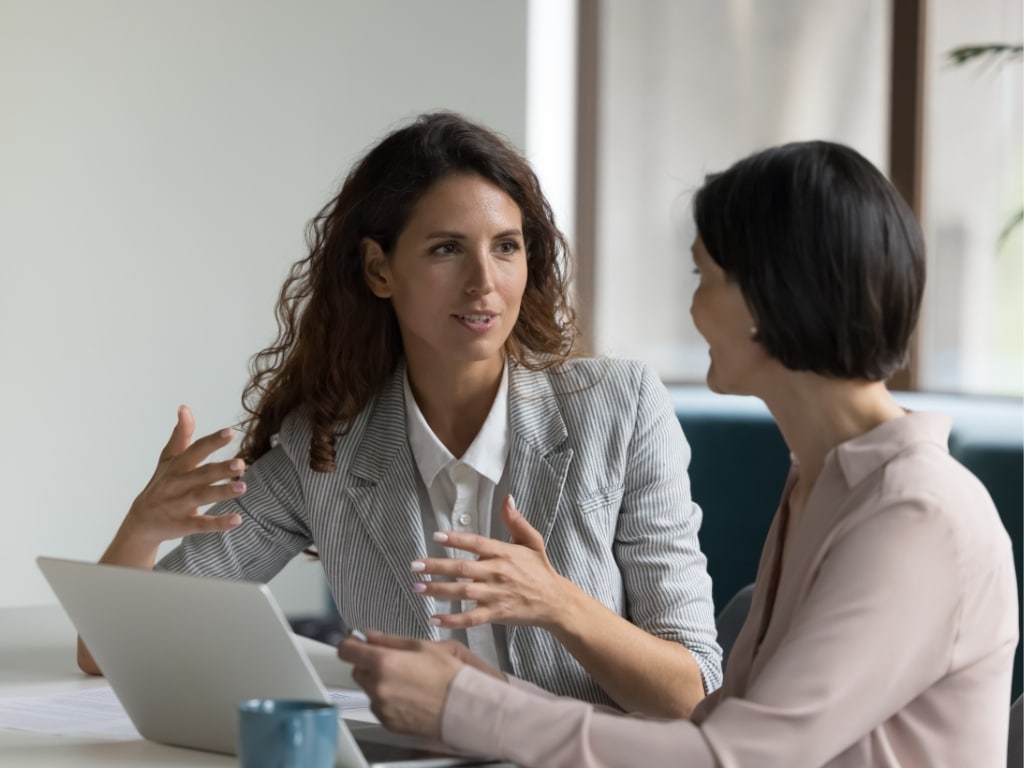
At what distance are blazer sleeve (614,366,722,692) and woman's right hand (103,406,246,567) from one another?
0.53 m

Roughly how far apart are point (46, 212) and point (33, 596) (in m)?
0.97

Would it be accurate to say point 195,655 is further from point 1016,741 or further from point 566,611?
point 1016,741

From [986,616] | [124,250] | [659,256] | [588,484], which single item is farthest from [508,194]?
[659,256]

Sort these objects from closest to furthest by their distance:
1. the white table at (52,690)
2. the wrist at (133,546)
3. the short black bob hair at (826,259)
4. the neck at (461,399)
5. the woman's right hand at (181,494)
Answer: the short black bob hair at (826,259), the white table at (52,690), the woman's right hand at (181,494), the wrist at (133,546), the neck at (461,399)

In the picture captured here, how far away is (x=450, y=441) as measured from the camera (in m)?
1.91

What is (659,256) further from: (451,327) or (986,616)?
(986,616)

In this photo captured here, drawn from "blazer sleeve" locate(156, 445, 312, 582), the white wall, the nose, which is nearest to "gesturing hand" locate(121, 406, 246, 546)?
"blazer sleeve" locate(156, 445, 312, 582)

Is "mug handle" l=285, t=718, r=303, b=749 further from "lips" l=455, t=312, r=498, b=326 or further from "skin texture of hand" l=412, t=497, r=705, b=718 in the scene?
"lips" l=455, t=312, r=498, b=326

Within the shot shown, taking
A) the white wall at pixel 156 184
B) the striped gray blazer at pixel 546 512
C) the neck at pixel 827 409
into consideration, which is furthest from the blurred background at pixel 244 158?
the neck at pixel 827 409

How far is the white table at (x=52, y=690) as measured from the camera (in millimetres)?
1226

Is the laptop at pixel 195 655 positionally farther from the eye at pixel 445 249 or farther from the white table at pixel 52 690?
the eye at pixel 445 249

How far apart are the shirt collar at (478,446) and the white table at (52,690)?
455 mm

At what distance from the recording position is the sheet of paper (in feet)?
4.47

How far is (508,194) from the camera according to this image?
1.92 m
